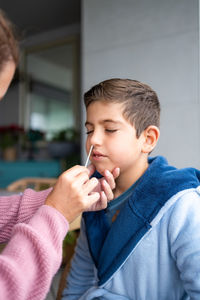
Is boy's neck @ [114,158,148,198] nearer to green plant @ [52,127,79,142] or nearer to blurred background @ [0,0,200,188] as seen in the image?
blurred background @ [0,0,200,188]

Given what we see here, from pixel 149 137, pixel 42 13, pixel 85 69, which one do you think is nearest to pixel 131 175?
pixel 149 137

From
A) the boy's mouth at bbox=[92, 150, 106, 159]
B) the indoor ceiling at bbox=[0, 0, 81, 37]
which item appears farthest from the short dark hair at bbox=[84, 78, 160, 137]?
the indoor ceiling at bbox=[0, 0, 81, 37]

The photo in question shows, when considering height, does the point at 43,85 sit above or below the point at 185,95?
above

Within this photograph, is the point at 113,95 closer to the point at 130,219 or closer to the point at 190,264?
the point at 130,219

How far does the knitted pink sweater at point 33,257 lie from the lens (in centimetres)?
45

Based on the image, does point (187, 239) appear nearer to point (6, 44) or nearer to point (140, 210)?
point (140, 210)

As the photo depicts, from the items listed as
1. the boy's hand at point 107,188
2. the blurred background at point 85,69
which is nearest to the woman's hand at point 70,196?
the boy's hand at point 107,188

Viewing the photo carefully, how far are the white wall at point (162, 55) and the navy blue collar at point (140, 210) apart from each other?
1049 millimetres

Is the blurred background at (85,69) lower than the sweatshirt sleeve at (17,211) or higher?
higher

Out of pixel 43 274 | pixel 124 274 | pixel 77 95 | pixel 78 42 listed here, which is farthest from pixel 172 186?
pixel 78 42

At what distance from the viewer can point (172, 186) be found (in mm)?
688

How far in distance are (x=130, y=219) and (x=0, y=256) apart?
0.35m

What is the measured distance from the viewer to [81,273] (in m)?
0.87

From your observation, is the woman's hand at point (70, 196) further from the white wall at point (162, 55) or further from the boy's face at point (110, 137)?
the white wall at point (162, 55)
